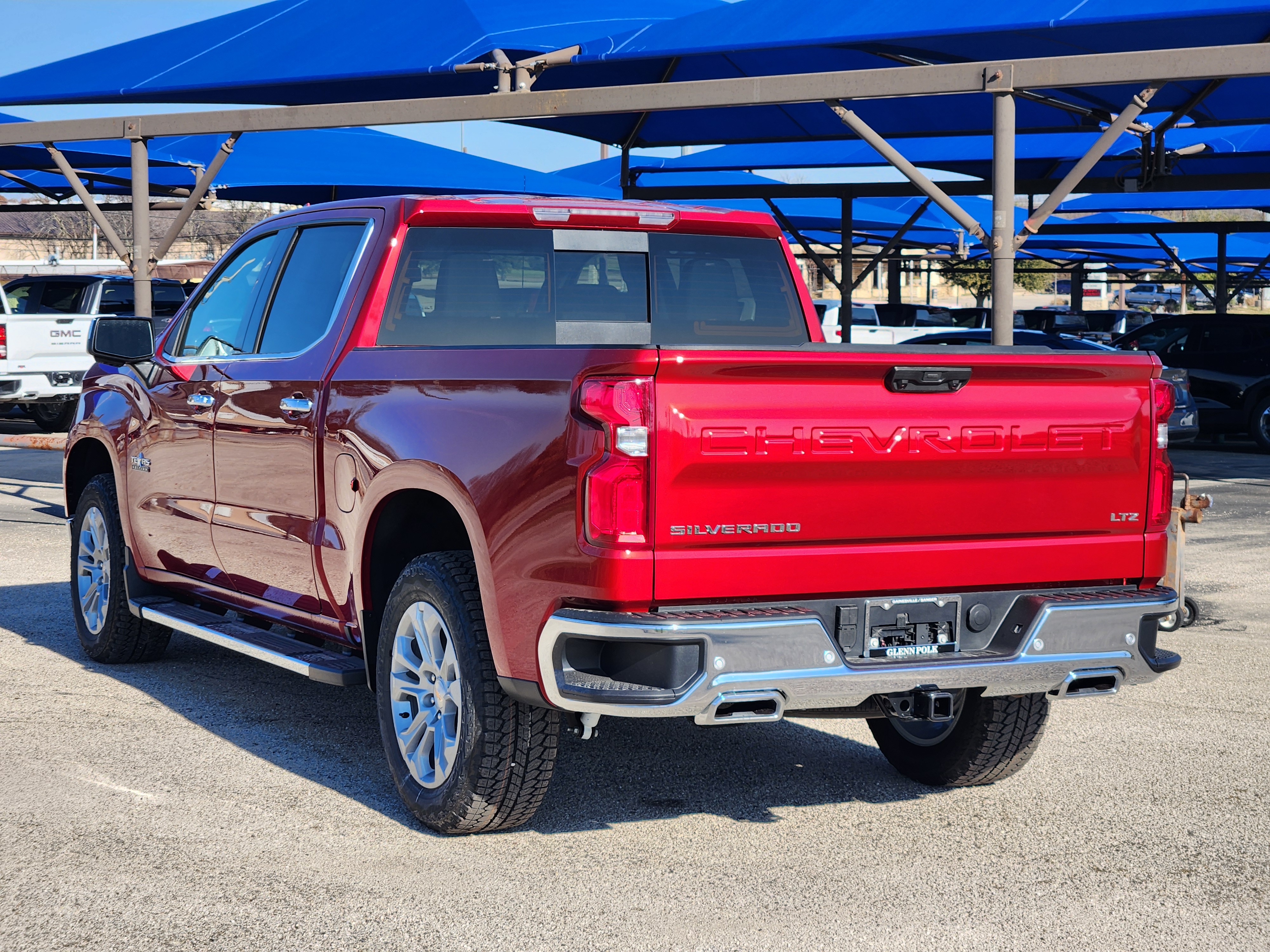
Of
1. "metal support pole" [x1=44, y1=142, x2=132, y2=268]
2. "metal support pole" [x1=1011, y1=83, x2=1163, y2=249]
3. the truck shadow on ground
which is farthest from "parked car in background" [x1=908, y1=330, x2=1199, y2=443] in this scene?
"metal support pole" [x1=44, y1=142, x2=132, y2=268]

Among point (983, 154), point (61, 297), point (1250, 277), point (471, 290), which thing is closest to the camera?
point (471, 290)

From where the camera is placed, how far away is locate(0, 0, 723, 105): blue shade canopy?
42.7 feet

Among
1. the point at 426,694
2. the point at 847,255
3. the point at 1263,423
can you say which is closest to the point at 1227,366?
the point at 1263,423

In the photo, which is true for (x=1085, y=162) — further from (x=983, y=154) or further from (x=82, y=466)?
(x=983, y=154)

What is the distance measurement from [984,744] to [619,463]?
2043mm

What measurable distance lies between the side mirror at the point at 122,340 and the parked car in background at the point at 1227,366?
51.0 ft

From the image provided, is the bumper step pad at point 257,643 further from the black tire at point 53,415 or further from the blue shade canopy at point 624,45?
the black tire at point 53,415

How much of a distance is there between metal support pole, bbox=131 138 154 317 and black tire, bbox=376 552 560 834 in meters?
9.17

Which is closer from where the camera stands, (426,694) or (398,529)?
(426,694)

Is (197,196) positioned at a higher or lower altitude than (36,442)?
higher

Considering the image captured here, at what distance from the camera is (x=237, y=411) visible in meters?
5.98

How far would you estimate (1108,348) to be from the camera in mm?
10969

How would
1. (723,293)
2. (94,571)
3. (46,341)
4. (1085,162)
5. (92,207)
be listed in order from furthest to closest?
1. (46,341)
2. (92,207)
3. (1085,162)
4. (94,571)
5. (723,293)

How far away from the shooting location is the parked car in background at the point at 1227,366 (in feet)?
65.2
